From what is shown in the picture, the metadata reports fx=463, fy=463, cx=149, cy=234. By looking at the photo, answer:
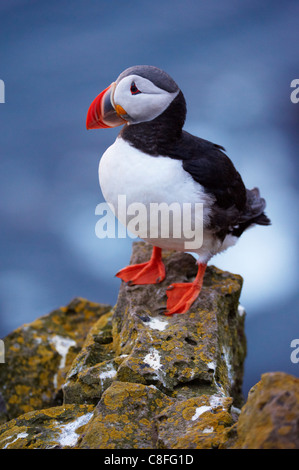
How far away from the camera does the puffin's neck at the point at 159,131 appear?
2.91 metres

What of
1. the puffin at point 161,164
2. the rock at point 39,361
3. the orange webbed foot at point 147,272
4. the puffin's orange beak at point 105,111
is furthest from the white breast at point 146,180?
the rock at point 39,361

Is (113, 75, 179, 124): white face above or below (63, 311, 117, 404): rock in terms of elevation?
above

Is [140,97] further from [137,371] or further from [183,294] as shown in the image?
[137,371]

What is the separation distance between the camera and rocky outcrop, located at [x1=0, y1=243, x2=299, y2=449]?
1927mm

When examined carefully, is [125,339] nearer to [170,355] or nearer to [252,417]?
[170,355]

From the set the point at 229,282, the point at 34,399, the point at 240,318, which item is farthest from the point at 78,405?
Answer: the point at 240,318

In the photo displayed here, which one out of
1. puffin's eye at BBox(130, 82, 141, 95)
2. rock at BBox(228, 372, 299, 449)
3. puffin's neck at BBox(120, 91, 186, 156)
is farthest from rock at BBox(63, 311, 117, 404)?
puffin's eye at BBox(130, 82, 141, 95)

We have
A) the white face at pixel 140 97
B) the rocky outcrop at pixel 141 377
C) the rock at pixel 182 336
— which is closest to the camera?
the rocky outcrop at pixel 141 377

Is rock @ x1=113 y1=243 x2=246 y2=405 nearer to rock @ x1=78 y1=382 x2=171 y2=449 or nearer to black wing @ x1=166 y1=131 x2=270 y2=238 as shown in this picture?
rock @ x1=78 y1=382 x2=171 y2=449

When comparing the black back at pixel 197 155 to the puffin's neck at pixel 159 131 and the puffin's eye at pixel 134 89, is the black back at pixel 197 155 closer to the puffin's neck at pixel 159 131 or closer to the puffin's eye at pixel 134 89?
the puffin's neck at pixel 159 131

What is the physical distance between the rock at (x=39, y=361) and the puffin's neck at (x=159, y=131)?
179 centimetres

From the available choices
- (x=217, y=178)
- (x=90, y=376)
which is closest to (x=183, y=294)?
(x=217, y=178)

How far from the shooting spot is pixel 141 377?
245 centimetres

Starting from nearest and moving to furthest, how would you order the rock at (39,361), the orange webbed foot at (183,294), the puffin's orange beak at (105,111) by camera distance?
the puffin's orange beak at (105,111) → the orange webbed foot at (183,294) → the rock at (39,361)
